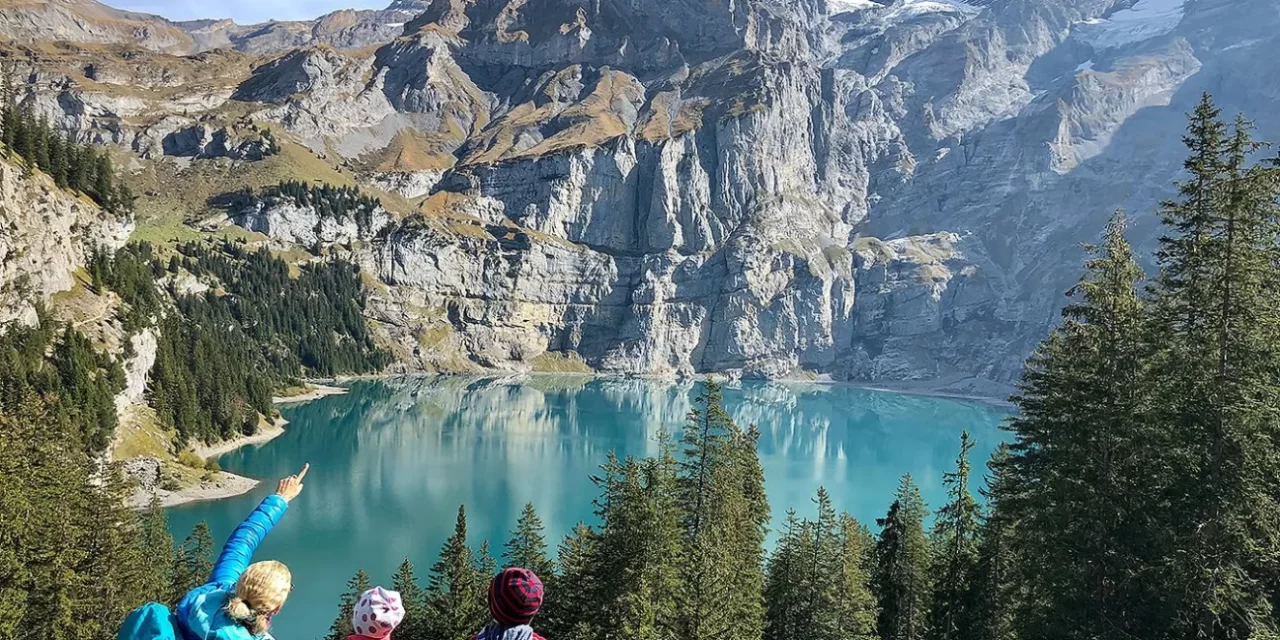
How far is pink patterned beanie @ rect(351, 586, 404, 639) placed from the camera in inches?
216

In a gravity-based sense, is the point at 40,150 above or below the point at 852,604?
above

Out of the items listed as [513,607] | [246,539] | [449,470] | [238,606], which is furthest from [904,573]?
[449,470]

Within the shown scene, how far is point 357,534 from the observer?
78.3m

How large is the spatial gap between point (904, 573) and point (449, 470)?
3391 inches

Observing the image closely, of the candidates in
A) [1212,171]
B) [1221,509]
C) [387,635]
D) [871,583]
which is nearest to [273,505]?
[387,635]

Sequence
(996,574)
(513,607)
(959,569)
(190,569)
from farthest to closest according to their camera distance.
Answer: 1. (190,569)
2. (959,569)
3. (996,574)
4. (513,607)

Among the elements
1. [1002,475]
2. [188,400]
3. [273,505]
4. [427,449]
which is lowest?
[427,449]

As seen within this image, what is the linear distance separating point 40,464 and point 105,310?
245 ft

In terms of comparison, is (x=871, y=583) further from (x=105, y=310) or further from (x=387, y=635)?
(x=105, y=310)

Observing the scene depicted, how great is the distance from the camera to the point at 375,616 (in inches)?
219

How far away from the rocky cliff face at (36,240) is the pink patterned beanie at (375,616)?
90.9 m

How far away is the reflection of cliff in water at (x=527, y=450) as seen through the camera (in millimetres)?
99688

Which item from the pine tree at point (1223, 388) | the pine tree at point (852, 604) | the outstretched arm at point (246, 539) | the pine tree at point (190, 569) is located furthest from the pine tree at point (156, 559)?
the pine tree at point (1223, 388)

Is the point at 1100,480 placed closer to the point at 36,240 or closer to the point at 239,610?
the point at 239,610
